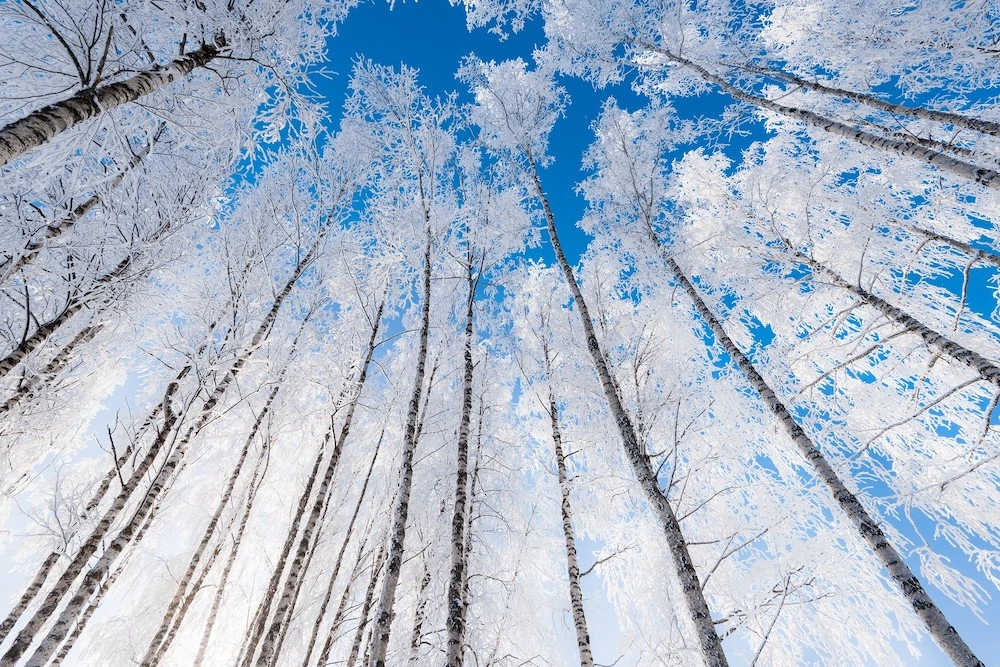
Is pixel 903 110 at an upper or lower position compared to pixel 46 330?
upper

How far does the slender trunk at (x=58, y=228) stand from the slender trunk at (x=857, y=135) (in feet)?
25.9

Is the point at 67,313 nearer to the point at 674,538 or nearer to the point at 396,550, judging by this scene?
the point at 396,550

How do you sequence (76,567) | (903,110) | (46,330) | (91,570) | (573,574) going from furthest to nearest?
(903,110) < (573,574) < (46,330) < (76,567) < (91,570)

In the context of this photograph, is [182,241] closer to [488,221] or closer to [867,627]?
[488,221]

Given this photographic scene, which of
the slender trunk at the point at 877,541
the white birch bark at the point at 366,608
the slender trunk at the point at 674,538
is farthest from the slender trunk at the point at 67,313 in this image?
the slender trunk at the point at 877,541

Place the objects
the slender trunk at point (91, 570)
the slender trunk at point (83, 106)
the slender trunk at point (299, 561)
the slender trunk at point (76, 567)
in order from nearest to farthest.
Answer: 1. the slender trunk at point (83, 106)
2. the slender trunk at point (91, 570)
3. the slender trunk at point (76, 567)
4. the slender trunk at point (299, 561)

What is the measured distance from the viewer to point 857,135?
5.70 meters

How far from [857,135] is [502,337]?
6867 millimetres

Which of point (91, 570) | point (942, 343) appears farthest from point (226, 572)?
point (942, 343)

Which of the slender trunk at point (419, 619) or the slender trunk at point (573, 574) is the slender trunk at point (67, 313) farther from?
the slender trunk at point (573, 574)

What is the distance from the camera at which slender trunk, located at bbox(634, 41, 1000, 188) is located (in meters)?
4.20

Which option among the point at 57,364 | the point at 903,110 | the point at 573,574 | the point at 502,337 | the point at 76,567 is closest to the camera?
the point at 76,567

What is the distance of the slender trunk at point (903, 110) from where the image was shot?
4.96 meters

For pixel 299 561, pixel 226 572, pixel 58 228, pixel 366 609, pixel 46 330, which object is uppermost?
pixel 58 228
